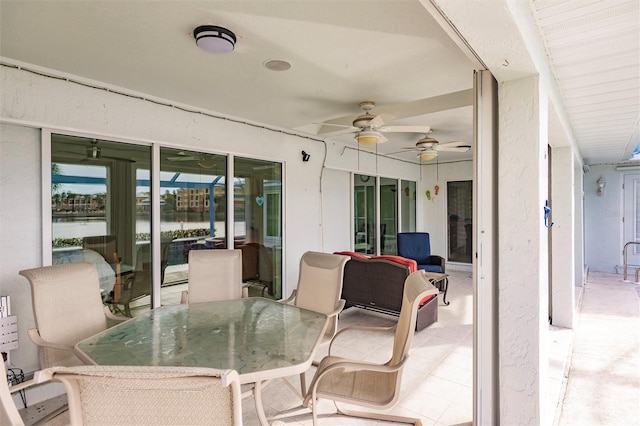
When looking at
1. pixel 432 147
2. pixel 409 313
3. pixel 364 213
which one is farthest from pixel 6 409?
pixel 364 213

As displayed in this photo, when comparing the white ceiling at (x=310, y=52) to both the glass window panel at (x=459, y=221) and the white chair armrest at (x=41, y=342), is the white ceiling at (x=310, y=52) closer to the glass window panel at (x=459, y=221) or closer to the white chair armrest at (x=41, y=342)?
the white chair armrest at (x=41, y=342)

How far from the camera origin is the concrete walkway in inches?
92.4

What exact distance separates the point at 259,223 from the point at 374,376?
9.97 ft

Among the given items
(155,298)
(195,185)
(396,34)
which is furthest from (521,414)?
(195,185)

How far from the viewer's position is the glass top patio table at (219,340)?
1622mm

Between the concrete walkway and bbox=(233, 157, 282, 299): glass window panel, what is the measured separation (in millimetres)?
3412

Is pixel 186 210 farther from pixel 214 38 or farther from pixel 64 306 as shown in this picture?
pixel 214 38

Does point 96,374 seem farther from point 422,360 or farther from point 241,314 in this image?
point 422,360

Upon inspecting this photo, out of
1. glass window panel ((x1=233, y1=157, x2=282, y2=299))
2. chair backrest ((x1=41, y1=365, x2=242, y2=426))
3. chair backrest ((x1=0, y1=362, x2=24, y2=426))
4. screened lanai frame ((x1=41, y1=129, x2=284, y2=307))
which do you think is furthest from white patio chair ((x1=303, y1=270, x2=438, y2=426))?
glass window panel ((x1=233, y1=157, x2=282, y2=299))

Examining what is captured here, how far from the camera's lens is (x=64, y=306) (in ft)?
7.22

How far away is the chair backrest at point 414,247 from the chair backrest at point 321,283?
3.73 m

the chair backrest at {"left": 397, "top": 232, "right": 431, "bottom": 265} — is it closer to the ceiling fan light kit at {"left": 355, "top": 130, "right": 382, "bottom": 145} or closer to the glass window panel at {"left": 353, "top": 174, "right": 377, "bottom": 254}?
the glass window panel at {"left": 353, "top": 174, "right": 377, "bottom": 254}

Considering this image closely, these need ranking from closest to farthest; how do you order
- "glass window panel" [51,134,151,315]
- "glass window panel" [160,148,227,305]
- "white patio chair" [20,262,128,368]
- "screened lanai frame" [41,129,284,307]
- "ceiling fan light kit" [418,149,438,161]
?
1. "white patio chair" [20,262,128,368]
2. "screened lanai frame" [41,129,284,307]
3. "glass window panel" [51,134,151,315]
4. "glass window panel" [160,148,227,305]
5. "ceiling fan light kit" [418,149,438,161]

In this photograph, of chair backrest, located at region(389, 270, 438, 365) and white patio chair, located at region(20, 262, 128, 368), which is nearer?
chair backrest, located at region(389, 270, 438, 365)
